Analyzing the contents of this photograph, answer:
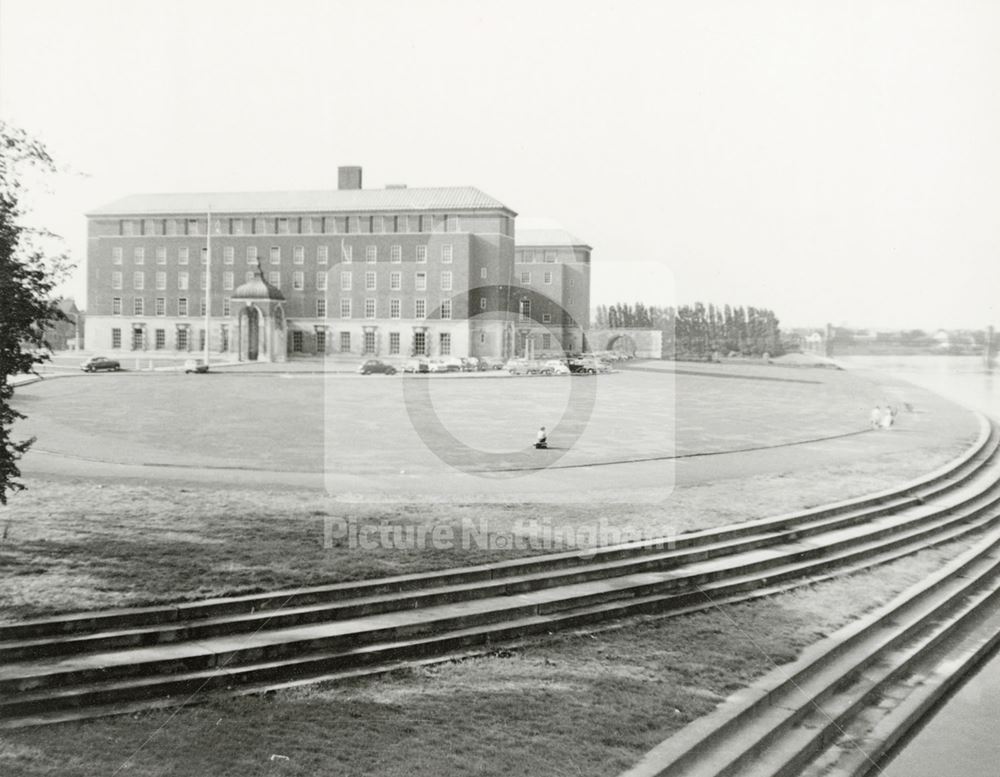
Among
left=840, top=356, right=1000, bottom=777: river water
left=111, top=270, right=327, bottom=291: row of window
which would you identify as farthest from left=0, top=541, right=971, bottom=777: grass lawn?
left=111, top=270, right=327, bottom=291: row of window

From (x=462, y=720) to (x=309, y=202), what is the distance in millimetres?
72317

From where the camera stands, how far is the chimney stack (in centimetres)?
7838

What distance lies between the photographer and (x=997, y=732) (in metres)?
10.1

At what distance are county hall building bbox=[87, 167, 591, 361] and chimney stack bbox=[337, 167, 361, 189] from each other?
1.19 meters

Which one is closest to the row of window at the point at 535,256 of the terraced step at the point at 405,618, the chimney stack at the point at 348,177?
the chimney stack at the point at 348,177

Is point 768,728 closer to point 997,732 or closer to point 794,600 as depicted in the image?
point 997,732

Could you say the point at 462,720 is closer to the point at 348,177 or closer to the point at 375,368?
the point at 375,368

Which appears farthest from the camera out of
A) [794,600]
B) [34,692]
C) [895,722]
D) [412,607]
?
[794,600]

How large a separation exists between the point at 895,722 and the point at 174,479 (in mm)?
13954

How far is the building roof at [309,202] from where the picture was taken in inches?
2916

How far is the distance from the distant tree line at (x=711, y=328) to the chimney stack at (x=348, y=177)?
2974 cm

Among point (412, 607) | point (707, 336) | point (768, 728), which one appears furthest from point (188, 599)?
point (707, 336)

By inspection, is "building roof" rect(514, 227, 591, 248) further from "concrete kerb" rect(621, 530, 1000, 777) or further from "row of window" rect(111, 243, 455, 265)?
"concrete kerb" rect(621, 530, 1000, 777)

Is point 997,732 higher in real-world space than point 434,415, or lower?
→ lower
